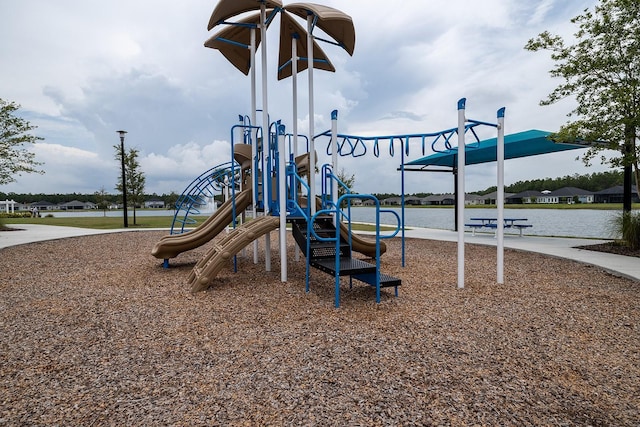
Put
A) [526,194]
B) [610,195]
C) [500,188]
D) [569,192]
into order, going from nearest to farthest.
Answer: [500,188] → [610,195] → [569,192] → [526,194]

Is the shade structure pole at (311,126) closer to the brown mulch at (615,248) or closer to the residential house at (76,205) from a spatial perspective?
the brown mulch at (615,248)

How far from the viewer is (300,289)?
211 inches

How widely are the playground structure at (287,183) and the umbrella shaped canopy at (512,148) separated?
271cm

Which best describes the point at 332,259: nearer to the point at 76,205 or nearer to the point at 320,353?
the point at 320,353

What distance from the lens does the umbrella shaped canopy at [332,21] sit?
19.8 feet

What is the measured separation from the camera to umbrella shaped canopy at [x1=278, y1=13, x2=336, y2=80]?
712cm

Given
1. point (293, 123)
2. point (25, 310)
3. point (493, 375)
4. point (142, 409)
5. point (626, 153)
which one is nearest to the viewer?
point (142, 409)

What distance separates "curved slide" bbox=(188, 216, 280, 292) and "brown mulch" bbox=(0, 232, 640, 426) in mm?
227

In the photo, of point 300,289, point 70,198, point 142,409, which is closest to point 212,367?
point 142,409

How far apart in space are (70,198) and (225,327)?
382 ft

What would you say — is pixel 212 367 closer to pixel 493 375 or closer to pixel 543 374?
pixel 493 375

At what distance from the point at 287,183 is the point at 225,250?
1645mm

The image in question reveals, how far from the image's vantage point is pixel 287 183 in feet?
20.8

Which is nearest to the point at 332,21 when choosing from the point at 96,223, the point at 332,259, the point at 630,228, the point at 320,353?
the point at 332,259
